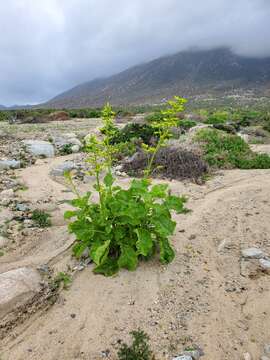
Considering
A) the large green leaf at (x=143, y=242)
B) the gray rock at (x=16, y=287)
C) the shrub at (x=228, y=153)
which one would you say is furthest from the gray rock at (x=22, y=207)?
the shrub at (x=228, y=153)

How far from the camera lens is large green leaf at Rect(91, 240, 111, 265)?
139 inches

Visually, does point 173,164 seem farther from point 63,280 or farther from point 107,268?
point 63,280

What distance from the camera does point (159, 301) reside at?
336 centimetres

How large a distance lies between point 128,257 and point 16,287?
4.14ft

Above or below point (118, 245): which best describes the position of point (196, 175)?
below

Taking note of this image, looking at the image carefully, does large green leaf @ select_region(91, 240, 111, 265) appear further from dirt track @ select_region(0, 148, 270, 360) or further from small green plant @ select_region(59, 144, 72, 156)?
small green plant @ select_region(59, 144, 72, 156)

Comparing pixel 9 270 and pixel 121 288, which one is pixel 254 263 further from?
pixel 9 270

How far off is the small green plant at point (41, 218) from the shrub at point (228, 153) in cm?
490

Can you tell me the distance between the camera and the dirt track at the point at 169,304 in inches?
113

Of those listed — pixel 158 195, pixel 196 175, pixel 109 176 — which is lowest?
pixel 196 175

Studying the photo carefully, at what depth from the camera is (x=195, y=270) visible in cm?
390

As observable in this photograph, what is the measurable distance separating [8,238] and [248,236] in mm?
3541

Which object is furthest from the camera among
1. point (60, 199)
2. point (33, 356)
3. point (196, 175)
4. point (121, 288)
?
point (196, 175)

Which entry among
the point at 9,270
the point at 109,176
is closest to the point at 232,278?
the point at 109,176
